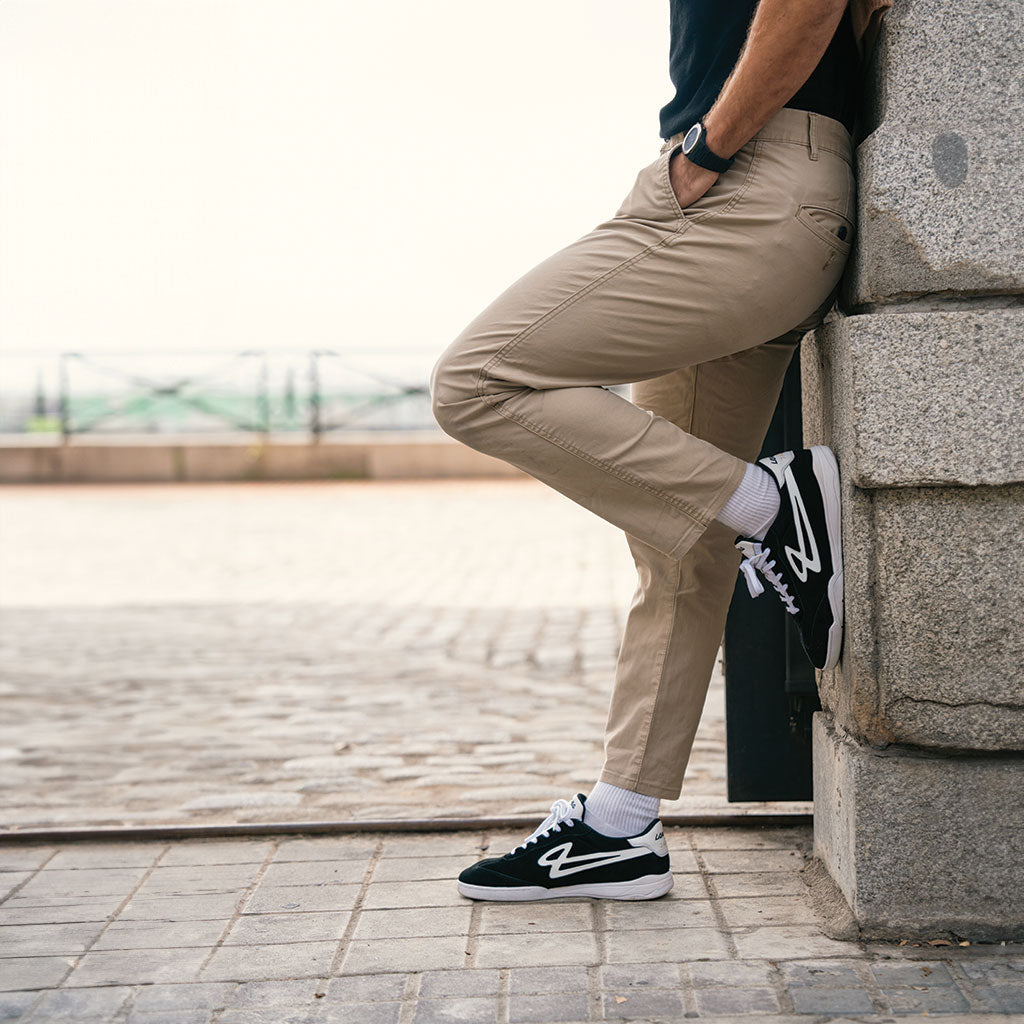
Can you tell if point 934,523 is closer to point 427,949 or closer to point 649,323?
point 649,323

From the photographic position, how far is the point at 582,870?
2676mm

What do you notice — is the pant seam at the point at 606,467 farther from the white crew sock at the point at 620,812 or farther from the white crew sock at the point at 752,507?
the white crew sock at the point at 620,812

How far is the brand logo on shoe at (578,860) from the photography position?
2.67 m

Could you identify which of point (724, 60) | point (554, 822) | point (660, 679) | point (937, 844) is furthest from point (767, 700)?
point (724, 60)

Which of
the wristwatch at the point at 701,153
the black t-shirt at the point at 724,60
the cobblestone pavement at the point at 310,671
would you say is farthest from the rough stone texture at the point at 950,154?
the cobblestone pavement at the point at 310,671

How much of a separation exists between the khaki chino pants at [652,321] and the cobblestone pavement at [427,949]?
2.53 ft

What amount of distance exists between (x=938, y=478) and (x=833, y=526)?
231mm

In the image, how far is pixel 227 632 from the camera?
6.87m

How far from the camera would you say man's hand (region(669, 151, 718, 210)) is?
2338mm

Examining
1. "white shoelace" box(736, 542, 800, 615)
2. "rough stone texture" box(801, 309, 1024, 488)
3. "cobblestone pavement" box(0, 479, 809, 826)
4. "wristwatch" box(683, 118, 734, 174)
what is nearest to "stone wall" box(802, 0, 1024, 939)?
"rough stone texture" box(801, 309, 1024, 488)

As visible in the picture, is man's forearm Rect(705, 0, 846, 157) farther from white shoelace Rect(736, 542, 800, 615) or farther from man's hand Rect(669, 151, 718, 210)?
white shoelace Rect(736, 542, 800, 615)

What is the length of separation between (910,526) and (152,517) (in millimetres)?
11788

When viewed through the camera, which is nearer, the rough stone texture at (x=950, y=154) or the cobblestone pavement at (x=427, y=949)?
the cobblestone pavement at (x=427, y=949)

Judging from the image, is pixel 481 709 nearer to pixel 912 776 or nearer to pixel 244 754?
pixel 244 754
